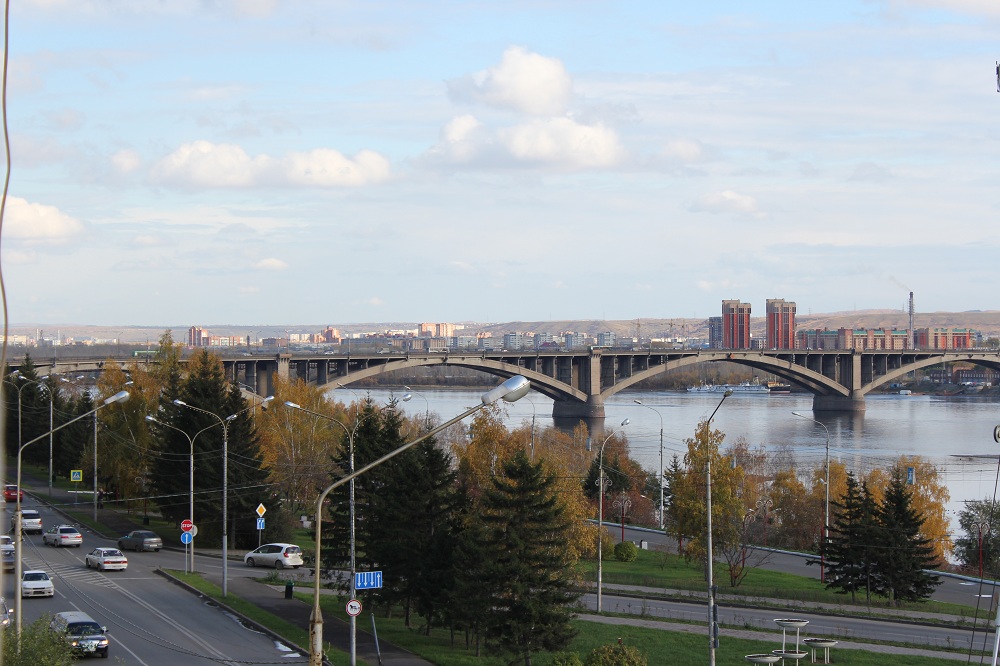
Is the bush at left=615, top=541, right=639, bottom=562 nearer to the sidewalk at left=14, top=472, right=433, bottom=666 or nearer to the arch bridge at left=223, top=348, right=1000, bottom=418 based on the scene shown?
A: the sidewalk at left=14, top=472, right=433, bottom=666

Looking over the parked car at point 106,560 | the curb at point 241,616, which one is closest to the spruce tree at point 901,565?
the curb at point 241,616

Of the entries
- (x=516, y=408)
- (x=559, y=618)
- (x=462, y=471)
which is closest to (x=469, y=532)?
(x=559, y=618)

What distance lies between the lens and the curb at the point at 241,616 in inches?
848

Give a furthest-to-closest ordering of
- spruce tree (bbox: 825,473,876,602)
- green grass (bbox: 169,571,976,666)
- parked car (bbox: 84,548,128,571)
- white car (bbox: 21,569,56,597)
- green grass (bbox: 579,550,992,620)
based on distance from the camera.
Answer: parked car (bbox: 84,548,128,571) → spruce tree (bbox: 825,473,876,602) → green grass (bbox: 579,550,992,620) → white car (bbox: 21,569,56,597) → green grass (bbox: 169,571,976,666)

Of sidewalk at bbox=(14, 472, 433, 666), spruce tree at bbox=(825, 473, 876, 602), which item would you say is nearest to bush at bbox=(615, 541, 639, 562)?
spruce tree at bbox=(825, 473, 876, 602)

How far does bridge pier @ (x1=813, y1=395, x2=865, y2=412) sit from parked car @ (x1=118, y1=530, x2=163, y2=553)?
91.4m

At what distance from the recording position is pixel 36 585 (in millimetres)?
A: 25938

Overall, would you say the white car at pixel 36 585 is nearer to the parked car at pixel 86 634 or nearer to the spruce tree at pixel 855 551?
the parked car at pixel 86 634

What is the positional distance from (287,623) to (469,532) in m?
4.83

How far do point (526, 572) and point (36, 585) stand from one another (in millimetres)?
12717

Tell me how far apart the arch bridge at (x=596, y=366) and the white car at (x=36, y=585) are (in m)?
39.5

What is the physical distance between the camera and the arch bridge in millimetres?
82250

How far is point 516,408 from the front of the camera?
124 meters

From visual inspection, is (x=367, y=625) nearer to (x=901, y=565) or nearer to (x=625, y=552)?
Result: (x=901, y=565)
